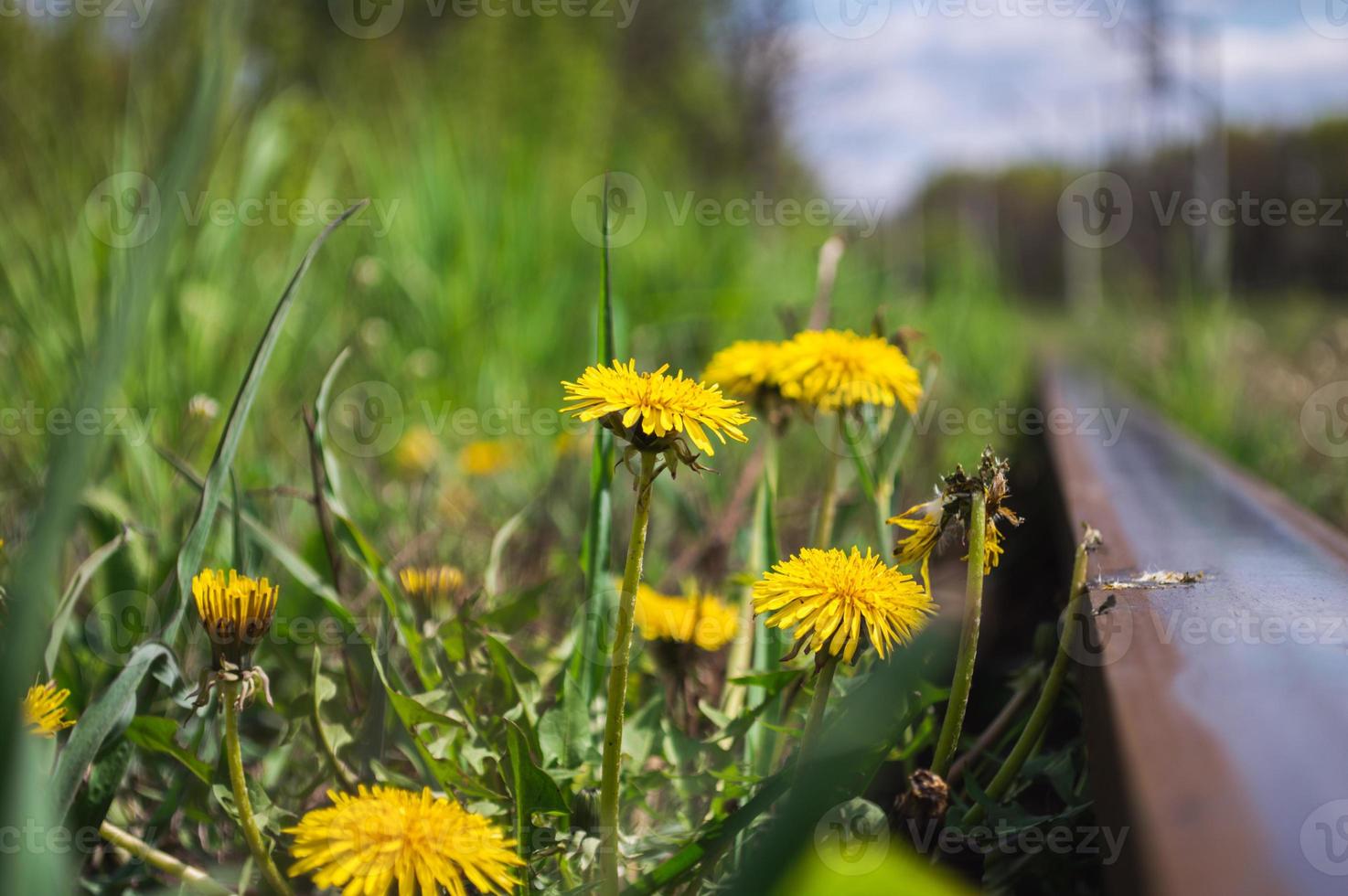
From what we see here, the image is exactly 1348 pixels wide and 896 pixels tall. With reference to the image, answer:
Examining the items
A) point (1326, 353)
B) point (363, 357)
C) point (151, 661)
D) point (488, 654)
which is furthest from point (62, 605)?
point (1326, 353)

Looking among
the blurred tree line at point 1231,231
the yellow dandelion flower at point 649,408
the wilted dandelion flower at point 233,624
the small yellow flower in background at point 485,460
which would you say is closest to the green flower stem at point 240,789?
the wilted dandelion flower at point 233,624

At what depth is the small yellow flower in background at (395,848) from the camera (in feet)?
1.51

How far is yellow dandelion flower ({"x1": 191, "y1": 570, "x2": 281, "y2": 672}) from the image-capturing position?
1.84 feet

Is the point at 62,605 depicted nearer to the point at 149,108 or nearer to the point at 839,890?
the point at 839,890

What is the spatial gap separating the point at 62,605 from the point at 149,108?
5.65ft

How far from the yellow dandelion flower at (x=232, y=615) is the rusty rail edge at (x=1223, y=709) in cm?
45

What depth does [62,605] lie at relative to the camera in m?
0.68

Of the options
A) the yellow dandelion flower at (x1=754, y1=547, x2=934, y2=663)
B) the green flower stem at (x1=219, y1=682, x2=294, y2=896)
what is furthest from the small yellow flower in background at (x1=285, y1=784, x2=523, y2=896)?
the yellow dandelion flower at (x1=754, y1=547, x2=934, y2=663)

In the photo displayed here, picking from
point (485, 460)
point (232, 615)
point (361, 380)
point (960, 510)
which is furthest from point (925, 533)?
point (361, 380)

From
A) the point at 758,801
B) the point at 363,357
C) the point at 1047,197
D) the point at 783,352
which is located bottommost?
the point at 758,801

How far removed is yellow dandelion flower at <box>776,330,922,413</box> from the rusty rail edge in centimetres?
20

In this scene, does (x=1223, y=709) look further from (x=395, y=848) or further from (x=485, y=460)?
(x=485, y=460)

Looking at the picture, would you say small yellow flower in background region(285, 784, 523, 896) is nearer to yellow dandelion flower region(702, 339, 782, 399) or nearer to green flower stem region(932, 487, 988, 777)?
green flower stem region(932, 487, 988, 777)

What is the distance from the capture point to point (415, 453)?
1814 mm
